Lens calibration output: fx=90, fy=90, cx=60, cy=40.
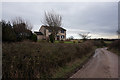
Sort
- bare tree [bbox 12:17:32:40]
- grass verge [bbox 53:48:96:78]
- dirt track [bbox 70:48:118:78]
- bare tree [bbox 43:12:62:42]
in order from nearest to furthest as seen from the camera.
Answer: grass verge [bbox 53:48:96:78]
dirt track [bbox 70:48:118:78]
bare tree [bbox 12:17:32:40]
bare tree [bbox 43:12:62:42]

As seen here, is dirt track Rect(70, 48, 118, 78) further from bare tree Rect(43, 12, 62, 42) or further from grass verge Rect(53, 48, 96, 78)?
bare tree Rect(43, 12, 62, 42)

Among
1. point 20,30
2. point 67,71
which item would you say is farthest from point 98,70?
point 20,30

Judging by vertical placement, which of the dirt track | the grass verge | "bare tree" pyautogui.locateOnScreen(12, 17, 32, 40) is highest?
"bare tree" pyautogui.locateOnScreen(12, 17, 32, 40)

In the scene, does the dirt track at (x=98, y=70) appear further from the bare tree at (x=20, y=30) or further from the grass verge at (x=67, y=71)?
the bare tree at (x=20, y=30)

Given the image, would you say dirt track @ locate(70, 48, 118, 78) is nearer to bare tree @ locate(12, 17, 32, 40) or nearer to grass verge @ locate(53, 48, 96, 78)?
grass verge @ locate(53, 48, 96, 78)

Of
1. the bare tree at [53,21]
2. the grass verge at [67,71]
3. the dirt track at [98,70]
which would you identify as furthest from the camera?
the bare tree at [53,21]

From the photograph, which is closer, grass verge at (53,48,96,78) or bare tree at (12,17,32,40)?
grass verge at (53,48,96,78)

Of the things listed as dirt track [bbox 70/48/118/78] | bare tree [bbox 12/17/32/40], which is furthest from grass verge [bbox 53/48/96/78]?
bare tree [bbox 12/17/32/40]

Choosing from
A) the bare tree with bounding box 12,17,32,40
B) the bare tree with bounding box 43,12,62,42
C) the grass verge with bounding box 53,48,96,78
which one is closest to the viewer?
the grass verge with bounding box 53,48,96,78

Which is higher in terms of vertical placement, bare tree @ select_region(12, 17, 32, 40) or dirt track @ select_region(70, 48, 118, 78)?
bare tree @ select_region(12, 17, 32, 40)

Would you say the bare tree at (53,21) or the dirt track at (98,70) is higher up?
the bare tree at (53,21)

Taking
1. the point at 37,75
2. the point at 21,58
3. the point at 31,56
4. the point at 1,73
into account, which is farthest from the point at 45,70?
the point at 1,73

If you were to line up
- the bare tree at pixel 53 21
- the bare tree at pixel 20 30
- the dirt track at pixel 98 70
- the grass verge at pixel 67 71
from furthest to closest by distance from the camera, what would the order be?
the bare tree at pixel 53 21 < the bare tree at pixel 20 30 < the dirt track at pixel 98 70 < the grass verge at pixel 67 71

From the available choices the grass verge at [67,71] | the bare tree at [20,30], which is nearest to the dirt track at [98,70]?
the grass verge at [67,71]
